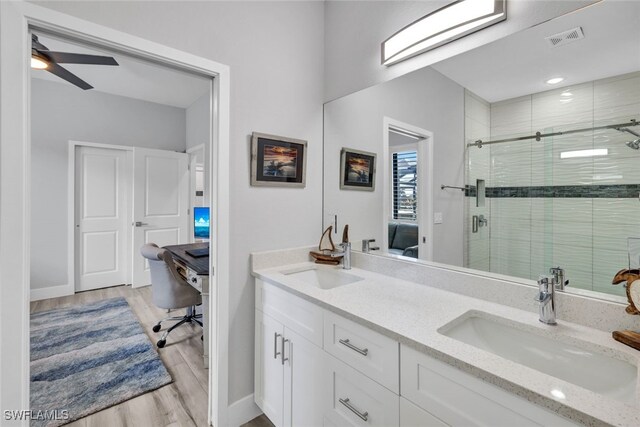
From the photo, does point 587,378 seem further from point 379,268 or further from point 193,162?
point 193,162

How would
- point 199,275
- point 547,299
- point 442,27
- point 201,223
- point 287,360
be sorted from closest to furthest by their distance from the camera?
Result: point 547,299 → point 442,27 → point 287,360 → point 199,275 → point 201,223

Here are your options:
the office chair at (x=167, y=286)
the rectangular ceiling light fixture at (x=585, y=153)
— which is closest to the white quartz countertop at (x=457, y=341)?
the rectangular ceiling light fixture at (x=585, y=153)

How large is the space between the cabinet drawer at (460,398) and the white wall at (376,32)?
4.38 feet

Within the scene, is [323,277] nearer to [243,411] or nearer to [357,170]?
[357,170]

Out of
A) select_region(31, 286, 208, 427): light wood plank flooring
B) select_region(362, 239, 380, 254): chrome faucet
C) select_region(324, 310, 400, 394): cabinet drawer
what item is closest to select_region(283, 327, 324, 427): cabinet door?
select_region(324, 310, 400, 394): cabinet drawer

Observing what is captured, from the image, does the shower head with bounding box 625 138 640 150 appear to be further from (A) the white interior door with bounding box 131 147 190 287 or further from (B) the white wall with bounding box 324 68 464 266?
(A) the white interior door with bounding box 131 147 190 287

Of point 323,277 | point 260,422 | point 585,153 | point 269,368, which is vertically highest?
point 585,153

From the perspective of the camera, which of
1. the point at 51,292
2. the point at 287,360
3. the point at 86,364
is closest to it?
the point at 287,360

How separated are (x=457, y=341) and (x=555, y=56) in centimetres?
116

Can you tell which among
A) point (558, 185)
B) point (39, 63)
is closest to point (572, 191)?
point (558, 185)

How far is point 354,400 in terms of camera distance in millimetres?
1146

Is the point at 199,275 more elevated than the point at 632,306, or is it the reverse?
the point at 632,306

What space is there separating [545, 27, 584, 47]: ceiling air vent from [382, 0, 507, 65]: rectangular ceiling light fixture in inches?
8.3

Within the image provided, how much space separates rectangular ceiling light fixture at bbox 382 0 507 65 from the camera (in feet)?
4.08
